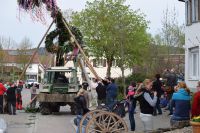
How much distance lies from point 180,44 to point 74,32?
16839 millimetres

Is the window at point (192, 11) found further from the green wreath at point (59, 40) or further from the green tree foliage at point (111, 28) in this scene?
the green tree foliage at point (111, 28)

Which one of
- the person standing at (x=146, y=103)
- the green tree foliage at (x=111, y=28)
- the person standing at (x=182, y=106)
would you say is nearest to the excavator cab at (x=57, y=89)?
the person standing at (x=182, y=106)

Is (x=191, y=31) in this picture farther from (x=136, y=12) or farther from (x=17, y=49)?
(x=17, y=49)

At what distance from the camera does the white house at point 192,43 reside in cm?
2510

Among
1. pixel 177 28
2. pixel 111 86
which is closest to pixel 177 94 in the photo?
pixel 111 86

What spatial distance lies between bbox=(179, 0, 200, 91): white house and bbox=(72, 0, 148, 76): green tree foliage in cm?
2399

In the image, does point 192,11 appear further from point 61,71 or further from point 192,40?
point 61,71

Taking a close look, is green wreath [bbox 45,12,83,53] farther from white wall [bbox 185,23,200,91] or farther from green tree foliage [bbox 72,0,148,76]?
green tree foliage [bbox 72,0,148,76]

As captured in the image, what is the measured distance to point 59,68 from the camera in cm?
2741

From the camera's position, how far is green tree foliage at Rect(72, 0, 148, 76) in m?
52.4

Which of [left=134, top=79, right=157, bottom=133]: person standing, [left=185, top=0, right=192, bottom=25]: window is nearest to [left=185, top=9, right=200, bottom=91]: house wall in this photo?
[left=185, top=0, right=192, bottom=25]: window

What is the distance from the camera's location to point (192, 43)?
1011 inches

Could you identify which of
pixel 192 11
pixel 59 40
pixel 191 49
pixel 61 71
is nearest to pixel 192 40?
pixel 191 49

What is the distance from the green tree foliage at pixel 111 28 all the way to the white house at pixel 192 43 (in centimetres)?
2399
